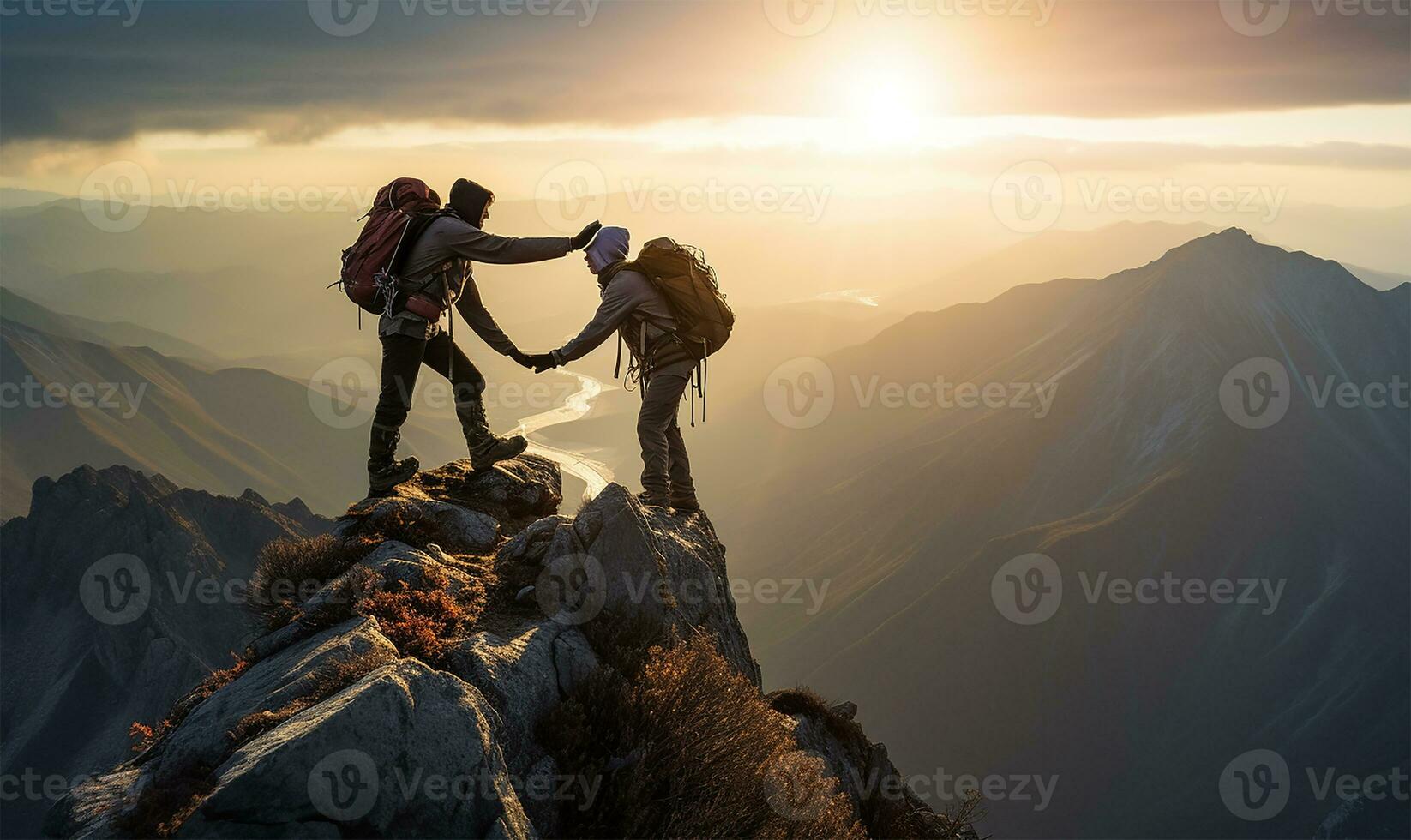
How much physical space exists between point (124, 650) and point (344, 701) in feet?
394

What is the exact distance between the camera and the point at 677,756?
29.4 feet

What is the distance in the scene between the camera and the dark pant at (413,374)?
1210 cm

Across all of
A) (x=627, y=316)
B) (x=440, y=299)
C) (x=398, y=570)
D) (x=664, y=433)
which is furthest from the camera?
(x=664, y=433)

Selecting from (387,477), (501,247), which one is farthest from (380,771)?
(387,477)

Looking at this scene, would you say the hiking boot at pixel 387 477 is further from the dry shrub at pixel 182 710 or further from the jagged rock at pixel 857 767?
the jagged rock at pixel 857 767

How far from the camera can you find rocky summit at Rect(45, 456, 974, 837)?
6430mm

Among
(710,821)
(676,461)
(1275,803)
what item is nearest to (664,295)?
(676,461)

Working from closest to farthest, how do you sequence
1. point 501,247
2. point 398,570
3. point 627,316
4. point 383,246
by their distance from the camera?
1. point 398,570
2. point 501,247
3. point 383,246
4. point 627,316

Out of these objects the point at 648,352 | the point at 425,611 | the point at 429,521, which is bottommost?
the point at 425,611

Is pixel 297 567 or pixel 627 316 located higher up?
pixel 627 316

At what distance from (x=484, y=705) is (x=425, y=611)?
2547 millimetres

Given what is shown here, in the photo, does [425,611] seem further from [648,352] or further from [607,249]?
[607,249]

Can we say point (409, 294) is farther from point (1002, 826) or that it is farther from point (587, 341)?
point (1002, 826)

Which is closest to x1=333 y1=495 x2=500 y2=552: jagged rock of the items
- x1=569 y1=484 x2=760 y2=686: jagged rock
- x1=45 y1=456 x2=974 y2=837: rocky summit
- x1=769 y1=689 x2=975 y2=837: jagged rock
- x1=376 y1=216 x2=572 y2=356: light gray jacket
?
x1=45 y1=456 x2=974 y2=837: rocky summit
